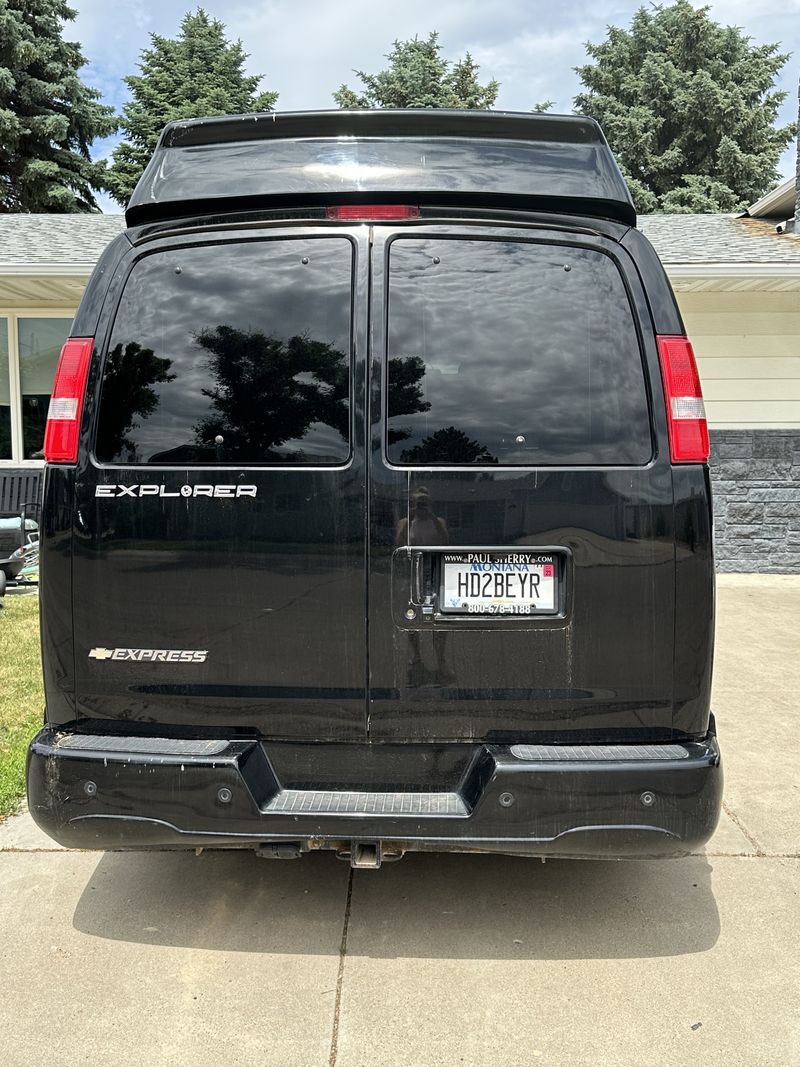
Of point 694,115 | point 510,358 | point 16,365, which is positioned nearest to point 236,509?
point 510,358

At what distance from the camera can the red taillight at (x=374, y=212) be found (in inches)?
101

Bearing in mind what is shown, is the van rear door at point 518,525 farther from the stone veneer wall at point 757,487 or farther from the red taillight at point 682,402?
the stone veneer wall at point 757,487

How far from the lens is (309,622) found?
2.48 m

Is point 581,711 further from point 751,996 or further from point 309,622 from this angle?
point 751,996

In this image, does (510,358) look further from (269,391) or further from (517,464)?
(269,391)

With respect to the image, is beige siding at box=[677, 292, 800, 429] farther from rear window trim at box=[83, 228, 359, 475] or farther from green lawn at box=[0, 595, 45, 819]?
rear window trim at box=[83, 228, 359, 475]

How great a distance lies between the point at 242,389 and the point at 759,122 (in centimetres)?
3027

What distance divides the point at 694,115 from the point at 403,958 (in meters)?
30.4

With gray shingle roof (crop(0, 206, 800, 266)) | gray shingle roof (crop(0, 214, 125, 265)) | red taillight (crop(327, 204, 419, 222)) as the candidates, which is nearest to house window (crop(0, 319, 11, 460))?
gray shingle roof (crop(0, 214, 125, 265))

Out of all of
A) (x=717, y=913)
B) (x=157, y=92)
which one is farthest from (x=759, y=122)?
(x=717, y=913)

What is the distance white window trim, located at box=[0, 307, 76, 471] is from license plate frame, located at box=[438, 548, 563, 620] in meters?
9.57

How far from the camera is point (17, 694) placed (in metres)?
5.35

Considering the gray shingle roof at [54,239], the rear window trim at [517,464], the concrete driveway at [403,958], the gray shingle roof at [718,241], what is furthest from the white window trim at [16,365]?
the rear window trim at [517,464]

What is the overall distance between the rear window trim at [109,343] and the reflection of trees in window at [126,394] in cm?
2
